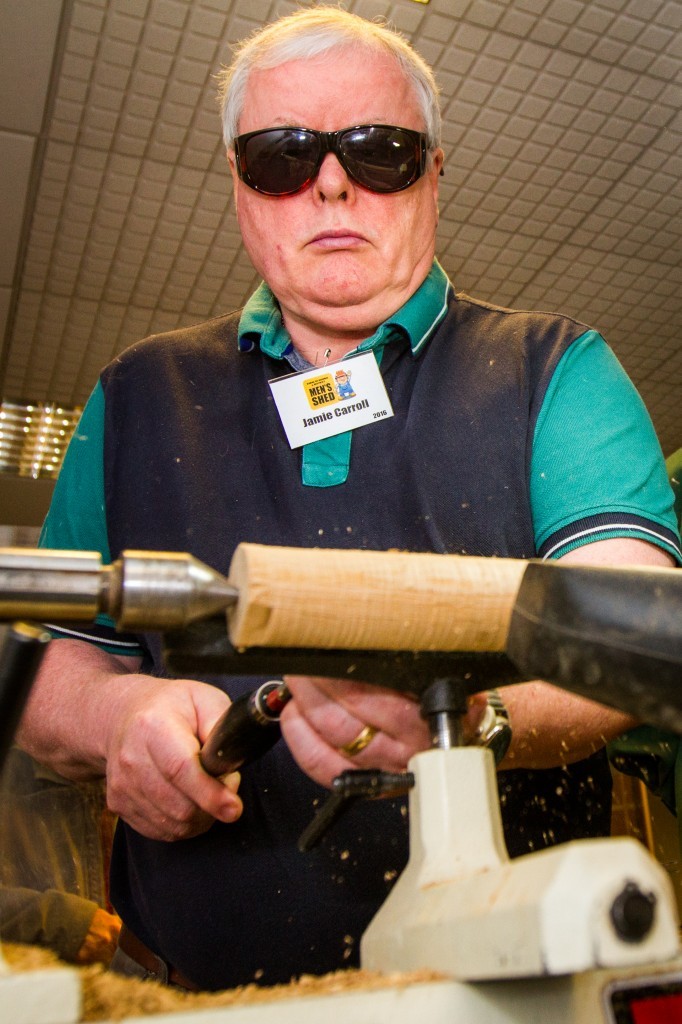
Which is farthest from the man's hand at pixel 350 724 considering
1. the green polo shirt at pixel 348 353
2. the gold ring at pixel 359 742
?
the green polo shirt at pixel 348 353

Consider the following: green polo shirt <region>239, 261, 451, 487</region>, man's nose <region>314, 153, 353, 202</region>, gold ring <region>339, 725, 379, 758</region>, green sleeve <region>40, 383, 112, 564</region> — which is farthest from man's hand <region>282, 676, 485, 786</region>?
man's nose <region>314, 153, 353, 202</region>

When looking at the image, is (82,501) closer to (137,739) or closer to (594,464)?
(137,739)

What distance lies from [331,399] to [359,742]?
0.65 m

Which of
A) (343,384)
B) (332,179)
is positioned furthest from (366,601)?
(332,179)

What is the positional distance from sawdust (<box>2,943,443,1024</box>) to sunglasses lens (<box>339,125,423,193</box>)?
3.51 ft

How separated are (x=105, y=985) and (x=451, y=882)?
19 cm

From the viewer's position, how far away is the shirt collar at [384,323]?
1.26 m

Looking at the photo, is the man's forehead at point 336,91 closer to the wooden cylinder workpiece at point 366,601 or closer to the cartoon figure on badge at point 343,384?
the cartoon figure on badge at point 343,384

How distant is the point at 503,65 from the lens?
2.11 m

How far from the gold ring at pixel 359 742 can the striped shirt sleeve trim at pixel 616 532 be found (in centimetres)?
43

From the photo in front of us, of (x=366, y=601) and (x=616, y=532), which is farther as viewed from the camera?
(x=616, y=532)

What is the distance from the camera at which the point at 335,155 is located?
1.29 metres

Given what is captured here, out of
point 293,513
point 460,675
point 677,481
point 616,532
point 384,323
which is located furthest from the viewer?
point 677,481

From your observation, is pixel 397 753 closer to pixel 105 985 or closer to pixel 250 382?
pixel 105 985
